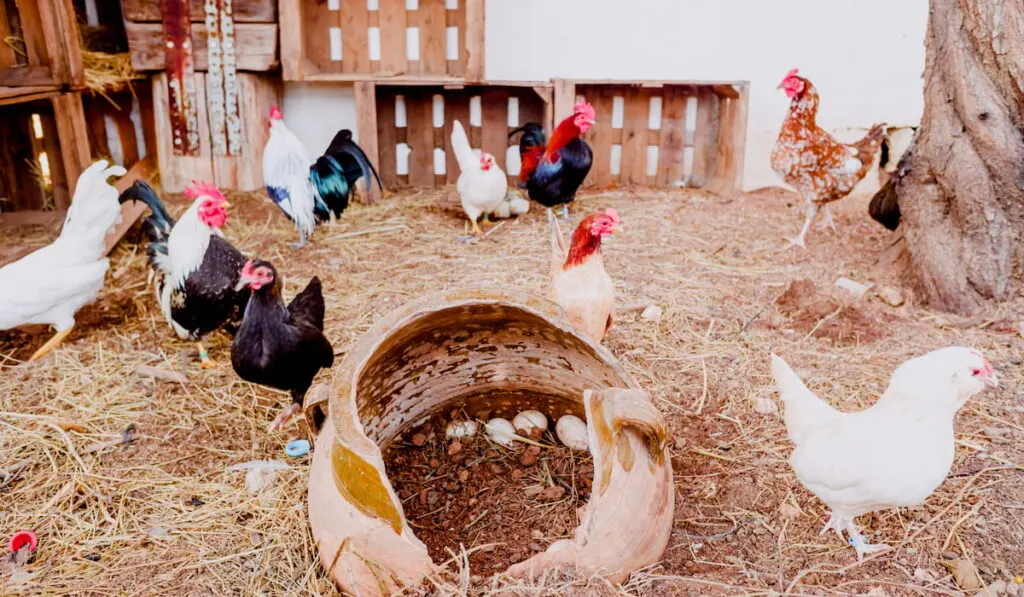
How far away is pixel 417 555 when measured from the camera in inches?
67.6

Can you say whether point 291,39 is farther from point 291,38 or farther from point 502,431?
point 502,431

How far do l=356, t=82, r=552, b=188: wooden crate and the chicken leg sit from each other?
9.25 ft

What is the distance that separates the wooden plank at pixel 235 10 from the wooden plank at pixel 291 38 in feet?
0.06

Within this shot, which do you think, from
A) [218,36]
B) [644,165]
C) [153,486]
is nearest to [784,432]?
[153,486]

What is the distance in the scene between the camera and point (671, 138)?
19.2 ft

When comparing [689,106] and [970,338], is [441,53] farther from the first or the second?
[970,338]

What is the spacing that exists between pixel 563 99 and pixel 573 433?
3292 millimetres

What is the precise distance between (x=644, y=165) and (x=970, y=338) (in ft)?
10.3

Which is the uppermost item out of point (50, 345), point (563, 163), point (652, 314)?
point (563, 163)

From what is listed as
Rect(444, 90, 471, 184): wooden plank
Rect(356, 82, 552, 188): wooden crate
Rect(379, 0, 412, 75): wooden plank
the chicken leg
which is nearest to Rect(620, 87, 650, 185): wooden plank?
Rect(356, 82, 552, 188): wooden crate

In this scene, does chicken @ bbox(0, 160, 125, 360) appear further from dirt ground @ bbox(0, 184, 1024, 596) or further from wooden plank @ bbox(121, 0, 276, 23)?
wooden plank @ bbox(121, 0, 276, 23)

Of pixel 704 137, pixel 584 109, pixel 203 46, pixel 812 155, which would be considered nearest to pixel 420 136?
pixel 584 109

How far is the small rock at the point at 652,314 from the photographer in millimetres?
3502

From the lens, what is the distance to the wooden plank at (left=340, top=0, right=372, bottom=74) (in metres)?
5.44
